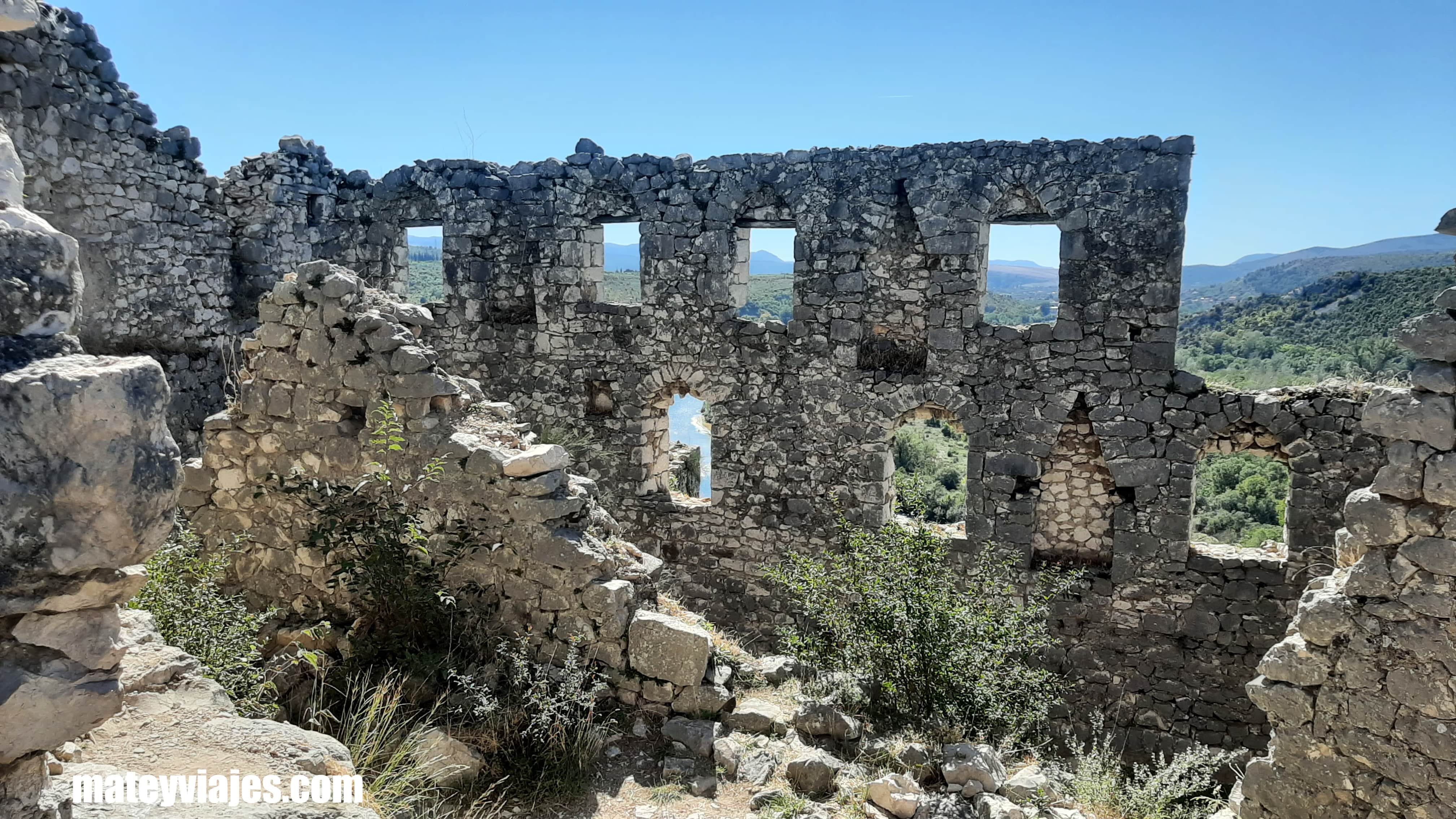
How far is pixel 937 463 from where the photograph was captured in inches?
768

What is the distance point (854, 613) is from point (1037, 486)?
3.65 metres

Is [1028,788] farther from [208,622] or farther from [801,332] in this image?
[801,332]

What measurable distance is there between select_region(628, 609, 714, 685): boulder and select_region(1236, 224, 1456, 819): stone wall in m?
3.26

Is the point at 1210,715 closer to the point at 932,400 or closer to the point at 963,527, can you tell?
the point at 963,527

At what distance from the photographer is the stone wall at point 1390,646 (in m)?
4.46

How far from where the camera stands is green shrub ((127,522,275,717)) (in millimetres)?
4336

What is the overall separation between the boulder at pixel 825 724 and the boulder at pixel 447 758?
183 centimetres

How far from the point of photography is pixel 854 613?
20.5ft

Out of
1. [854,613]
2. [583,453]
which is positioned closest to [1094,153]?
[854,613]

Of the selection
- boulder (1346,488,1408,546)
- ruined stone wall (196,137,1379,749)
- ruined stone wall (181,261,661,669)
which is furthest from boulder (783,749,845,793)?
ruined stone wall (196,137,1379,749)

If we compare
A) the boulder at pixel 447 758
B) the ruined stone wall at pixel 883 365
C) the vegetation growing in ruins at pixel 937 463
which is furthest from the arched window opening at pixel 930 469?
the boulder at pixel 447 758

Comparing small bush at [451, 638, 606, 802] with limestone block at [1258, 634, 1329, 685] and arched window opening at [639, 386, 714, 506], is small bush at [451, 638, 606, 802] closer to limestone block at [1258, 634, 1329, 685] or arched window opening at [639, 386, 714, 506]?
limestone block at [1258, 634, 1329, 685]

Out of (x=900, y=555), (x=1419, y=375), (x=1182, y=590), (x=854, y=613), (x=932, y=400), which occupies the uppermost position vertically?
(x=1419, y=375)

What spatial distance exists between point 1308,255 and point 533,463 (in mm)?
81656
